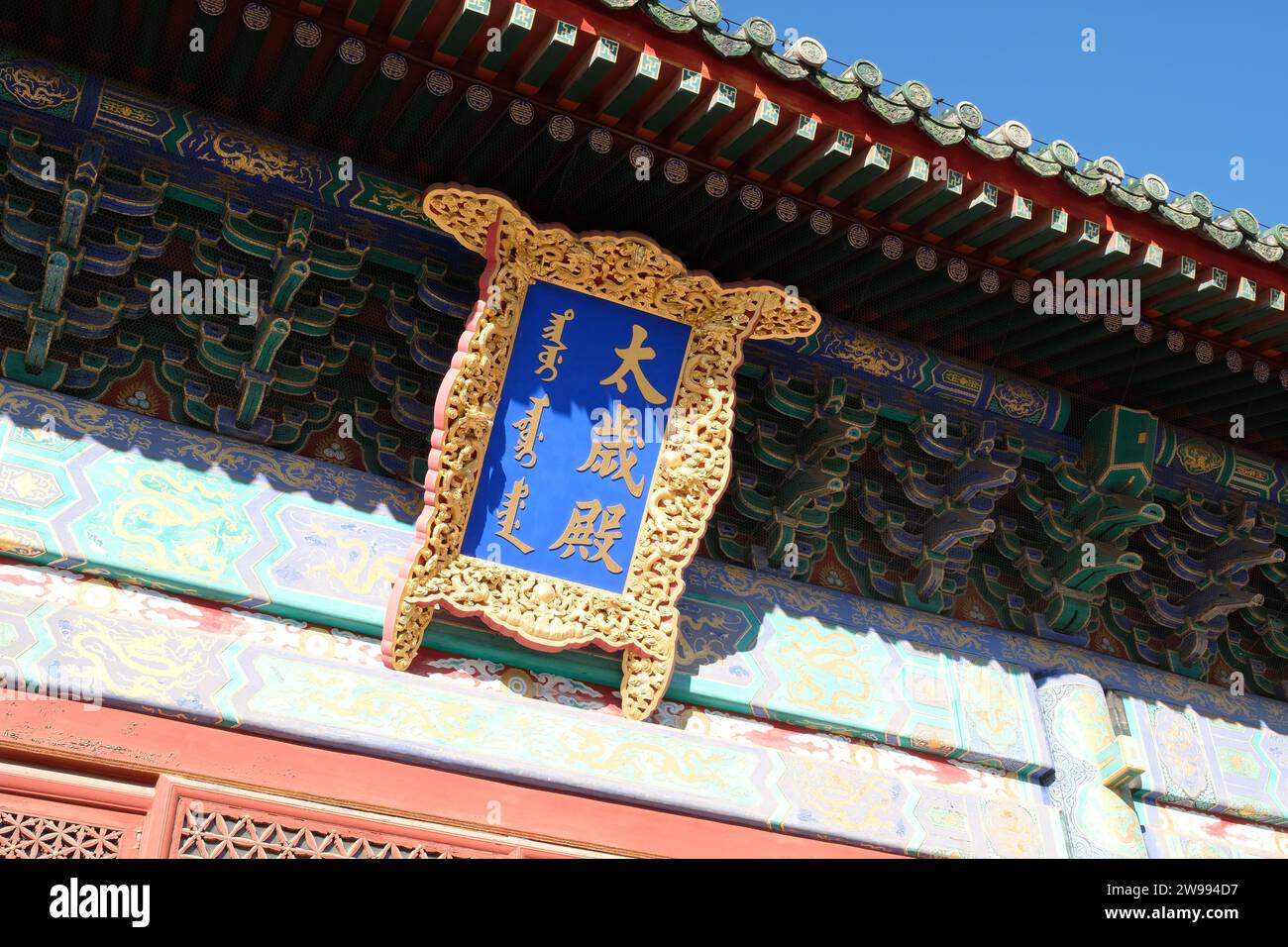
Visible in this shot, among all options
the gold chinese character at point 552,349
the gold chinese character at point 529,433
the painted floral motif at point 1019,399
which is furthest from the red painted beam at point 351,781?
the painted floral motif at point 1019,399

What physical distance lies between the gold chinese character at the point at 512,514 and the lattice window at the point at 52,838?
154 centimetres

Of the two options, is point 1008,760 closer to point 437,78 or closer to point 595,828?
point 595,828

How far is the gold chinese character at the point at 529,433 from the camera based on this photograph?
4.86 m

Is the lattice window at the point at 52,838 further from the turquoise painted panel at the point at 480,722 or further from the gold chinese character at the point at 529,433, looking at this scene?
the gold chinese character at the point at 529,433

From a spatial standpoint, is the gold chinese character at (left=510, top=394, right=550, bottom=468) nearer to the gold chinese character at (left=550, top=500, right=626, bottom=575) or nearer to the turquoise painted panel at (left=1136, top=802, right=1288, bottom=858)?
the gold chinese character at (left=550, top=500, right=626, bottom=575)

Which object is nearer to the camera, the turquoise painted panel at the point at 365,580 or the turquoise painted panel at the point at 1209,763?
the turquoise painted panel at the point at 365,580

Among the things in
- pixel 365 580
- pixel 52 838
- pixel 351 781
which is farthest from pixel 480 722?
pixel 52 838

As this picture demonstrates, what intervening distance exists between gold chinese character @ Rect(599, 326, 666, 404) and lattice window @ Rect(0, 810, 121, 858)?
2.25 m

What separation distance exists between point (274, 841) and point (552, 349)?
192cm

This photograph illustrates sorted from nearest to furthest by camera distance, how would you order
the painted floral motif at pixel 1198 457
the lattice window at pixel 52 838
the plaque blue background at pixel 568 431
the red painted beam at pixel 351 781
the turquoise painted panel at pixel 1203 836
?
the lattice window at pixel 52 838 → the red painted beam at pixel 351 781 → the plaque blue background at pixel 568 431 → the turquoise painted panel at pixel 1203 836 → the painted floral motif at pixel 1198 457

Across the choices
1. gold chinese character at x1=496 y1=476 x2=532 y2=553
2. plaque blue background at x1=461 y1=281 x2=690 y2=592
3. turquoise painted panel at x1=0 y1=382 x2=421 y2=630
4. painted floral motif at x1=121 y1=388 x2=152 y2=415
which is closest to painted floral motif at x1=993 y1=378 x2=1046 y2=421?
plaque blue background at x1=461 y1=281 x2=690 y2=592

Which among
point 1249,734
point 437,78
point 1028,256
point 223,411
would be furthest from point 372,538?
point 1249,734

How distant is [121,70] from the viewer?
15.2 ft

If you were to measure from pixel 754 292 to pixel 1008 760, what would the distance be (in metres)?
2.10
